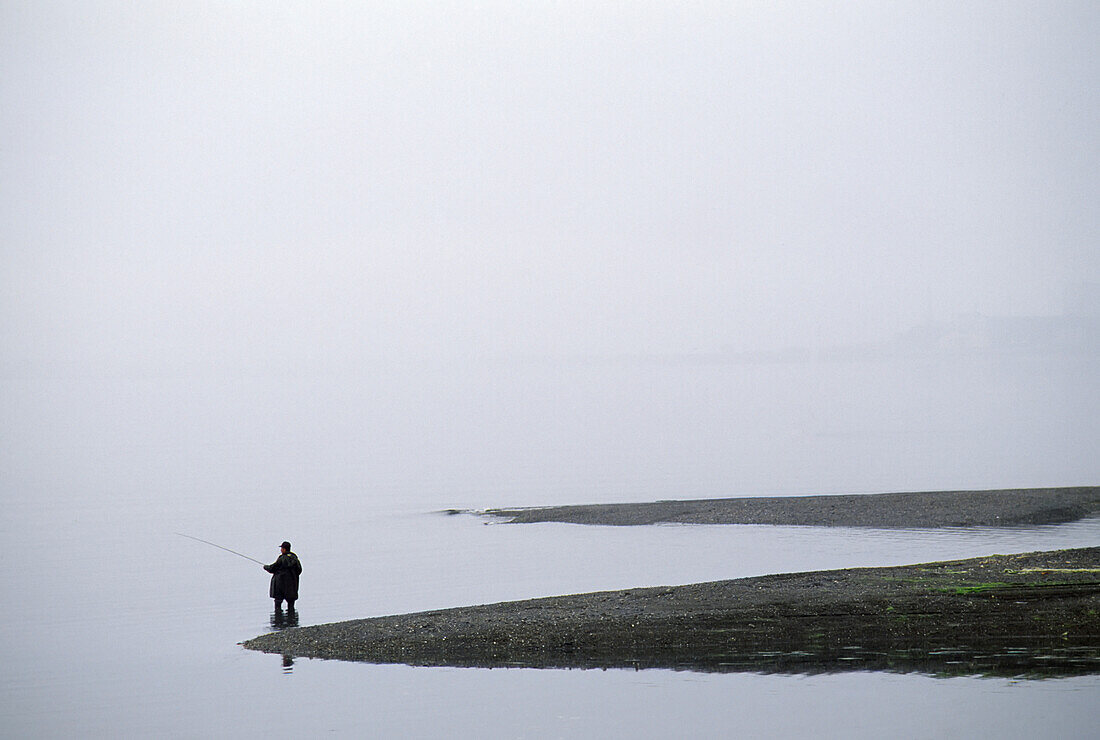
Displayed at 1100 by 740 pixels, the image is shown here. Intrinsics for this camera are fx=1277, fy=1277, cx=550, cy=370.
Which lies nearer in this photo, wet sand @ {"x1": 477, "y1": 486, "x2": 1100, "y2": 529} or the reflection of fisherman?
the reflection of fisherman

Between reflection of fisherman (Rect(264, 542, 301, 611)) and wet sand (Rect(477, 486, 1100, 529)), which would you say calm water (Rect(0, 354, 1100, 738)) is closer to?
reflection of fisherman (Rect(264, 542, 301, 611))

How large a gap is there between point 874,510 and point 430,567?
18348 millimetres

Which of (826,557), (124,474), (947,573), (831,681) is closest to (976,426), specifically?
(124,474)

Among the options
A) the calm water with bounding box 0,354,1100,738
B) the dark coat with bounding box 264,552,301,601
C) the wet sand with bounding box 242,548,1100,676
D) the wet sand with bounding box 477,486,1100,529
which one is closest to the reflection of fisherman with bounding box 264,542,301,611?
the dark coat with bounding box 264,552,301,601

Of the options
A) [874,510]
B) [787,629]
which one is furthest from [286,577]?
[874,510]

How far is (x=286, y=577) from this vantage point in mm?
31938

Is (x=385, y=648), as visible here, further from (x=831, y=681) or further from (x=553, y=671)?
(x=831, y=681)

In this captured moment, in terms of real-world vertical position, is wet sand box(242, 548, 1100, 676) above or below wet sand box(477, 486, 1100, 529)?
below

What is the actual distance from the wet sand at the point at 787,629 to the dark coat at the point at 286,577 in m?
3.36

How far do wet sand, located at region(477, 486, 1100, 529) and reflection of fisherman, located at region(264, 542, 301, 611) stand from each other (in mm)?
23059

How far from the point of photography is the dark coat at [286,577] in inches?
1242

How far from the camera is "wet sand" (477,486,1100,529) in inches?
1842

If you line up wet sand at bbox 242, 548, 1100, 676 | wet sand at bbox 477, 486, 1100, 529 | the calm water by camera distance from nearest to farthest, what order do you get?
the calm water < wet sand at bbox 242, 548, 1100, 676 < wet sand at bbox 477, 486, 1100, 529

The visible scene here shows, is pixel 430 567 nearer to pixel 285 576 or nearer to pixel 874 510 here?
pixel 285 576
